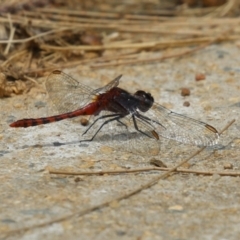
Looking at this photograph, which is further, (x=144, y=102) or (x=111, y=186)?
(x=144, y=102)

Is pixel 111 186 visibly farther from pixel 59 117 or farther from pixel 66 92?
pixel 66 92

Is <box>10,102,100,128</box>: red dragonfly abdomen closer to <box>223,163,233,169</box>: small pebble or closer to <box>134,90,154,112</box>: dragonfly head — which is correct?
<box>134,90,154,112</box>: dragonfly head

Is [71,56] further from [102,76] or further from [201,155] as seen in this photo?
[201,155]

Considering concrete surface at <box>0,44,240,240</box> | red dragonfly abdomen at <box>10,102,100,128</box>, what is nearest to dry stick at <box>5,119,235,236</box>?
concrete surface at <box>0,44,240,240</box>

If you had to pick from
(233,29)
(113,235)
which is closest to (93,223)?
(113,235)

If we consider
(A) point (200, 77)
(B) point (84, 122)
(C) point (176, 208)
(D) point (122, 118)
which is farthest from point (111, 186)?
(A) point (200, 77)

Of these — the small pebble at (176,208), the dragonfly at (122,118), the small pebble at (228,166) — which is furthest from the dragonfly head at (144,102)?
the small pebble at (176,208)

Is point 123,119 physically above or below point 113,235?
above

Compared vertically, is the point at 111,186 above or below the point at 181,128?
below
